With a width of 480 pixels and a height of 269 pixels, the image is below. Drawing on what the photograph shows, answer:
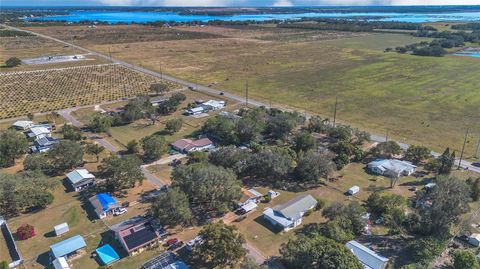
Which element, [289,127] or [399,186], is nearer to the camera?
[399,186]

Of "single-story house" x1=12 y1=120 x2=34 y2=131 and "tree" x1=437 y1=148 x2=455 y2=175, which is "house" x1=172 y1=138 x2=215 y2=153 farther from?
"tree" x1=437 y1=148 x2=455 y2=175

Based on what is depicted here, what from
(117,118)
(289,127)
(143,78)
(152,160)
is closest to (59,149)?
(152,160)

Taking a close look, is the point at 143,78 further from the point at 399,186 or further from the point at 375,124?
the point at 399,186

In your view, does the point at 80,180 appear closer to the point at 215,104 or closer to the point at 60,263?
the point at 60,263

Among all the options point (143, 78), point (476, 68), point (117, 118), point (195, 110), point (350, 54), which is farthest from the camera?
point (350, 54)

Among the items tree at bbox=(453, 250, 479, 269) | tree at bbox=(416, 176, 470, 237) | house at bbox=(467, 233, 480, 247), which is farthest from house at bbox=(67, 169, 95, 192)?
house at bbox=(467, 233, 480, 247)

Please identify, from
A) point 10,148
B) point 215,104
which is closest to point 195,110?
point 215,104

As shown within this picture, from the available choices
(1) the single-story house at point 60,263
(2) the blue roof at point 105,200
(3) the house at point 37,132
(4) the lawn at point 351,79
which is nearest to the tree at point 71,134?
(3) the house at point 37,132

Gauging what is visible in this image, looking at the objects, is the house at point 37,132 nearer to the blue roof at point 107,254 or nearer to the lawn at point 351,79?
the blue roof at point 107,254

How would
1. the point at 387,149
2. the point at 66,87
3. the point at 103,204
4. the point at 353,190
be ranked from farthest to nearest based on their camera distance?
the point at 66,87 → the point at 387,149 → the point at 353,190 → the point at 103,204
